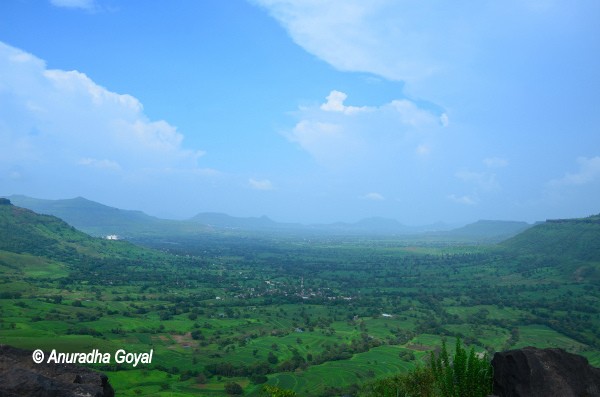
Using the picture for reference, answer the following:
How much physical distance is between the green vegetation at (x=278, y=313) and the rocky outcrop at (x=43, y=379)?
9299 millimetres

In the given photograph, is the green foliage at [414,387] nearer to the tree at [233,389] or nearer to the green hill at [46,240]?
the tree at [233,389]

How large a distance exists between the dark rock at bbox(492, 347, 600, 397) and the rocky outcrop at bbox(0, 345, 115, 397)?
607 inches

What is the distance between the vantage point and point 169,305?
103 m

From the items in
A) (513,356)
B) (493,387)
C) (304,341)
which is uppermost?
(513,356)

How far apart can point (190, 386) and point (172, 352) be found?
15.8 meters

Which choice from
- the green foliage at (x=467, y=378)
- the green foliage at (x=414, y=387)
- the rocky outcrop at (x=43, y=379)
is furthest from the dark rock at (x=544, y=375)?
the rocky outcrop at (x=43, y=379)

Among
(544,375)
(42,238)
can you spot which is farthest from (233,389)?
(42,238)

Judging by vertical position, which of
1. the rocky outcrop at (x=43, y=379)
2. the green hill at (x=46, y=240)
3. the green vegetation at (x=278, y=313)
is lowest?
the green vegetation at (x=278, y=313)

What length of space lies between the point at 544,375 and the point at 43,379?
59.2 ft

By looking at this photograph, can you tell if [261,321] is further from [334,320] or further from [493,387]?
[493,387]

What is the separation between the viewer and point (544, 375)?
1537cm

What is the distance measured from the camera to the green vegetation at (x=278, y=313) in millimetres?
58812

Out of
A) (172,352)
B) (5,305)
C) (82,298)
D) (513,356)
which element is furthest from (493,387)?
(82,298)

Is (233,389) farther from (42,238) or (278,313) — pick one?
(42,238)
